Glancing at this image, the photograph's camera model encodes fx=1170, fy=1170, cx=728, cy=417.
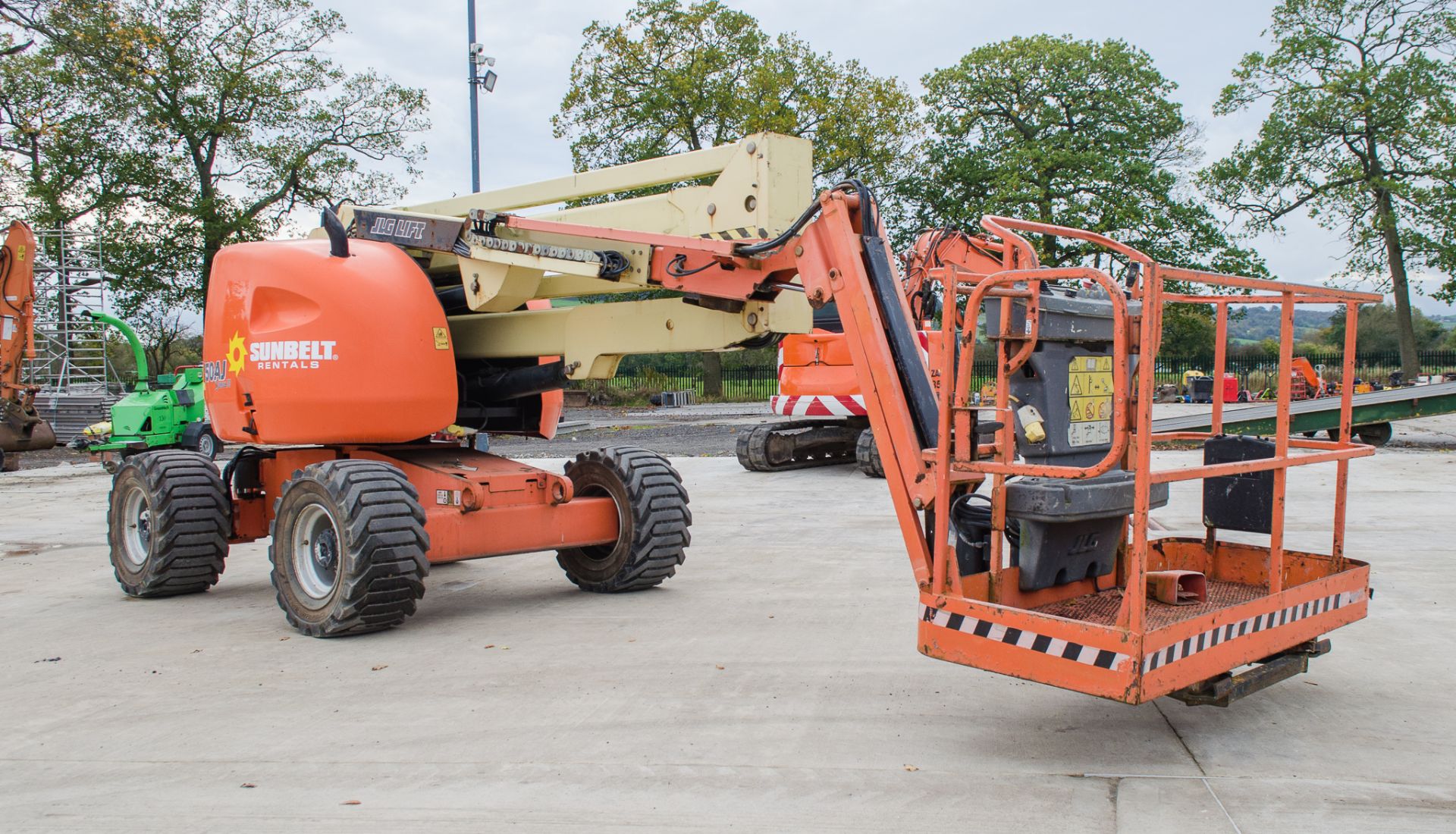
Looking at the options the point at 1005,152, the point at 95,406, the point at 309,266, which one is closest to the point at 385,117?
the point at 95,406

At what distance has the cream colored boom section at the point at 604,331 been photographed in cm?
635

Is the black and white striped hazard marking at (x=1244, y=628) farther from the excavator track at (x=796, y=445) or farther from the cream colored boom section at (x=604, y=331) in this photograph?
the excavator track at (x=796, y=445)

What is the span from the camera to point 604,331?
701 cm

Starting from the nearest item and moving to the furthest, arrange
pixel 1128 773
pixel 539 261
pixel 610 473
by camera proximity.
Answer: pixel 1128 773
pixel 539 261
pixel 610 473

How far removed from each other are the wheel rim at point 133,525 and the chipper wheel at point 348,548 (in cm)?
172

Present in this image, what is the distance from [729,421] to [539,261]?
20042 mm

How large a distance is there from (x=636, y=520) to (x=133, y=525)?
11.8 feet

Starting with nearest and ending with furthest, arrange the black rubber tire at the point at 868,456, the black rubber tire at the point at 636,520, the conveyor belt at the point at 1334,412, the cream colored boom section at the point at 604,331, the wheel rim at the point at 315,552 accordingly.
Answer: the cream colored boom section at the point at 604,331, the wheel rim at the point at 315,552, the black rubber tire at the point at 636,520, the black rubber tire at the point at 868,456, the conveyor belt at the point at 1334,412

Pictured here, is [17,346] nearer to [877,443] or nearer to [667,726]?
[667,726]

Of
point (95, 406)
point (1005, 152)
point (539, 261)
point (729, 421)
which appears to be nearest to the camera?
point (539, 261)

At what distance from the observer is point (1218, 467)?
434 cm

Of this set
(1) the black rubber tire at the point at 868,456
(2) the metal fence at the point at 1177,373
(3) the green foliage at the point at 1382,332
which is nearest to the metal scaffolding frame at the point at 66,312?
(2) the metal fence at the point at 1177,373

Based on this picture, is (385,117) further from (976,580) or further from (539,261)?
(976,580)

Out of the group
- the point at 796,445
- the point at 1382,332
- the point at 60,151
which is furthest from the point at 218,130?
the point at 1382,332
